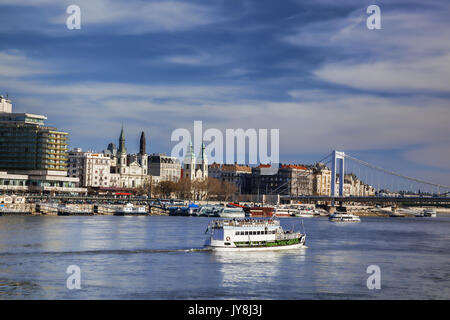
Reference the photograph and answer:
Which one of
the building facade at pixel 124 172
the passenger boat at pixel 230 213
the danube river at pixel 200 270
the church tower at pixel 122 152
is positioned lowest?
the danube river at pixel 200 270

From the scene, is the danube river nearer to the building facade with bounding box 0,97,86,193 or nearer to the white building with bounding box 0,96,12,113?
the building facade with bounding box 0,97,86,193

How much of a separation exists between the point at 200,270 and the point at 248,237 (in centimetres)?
1147

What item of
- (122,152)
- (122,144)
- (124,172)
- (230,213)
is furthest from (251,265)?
(122,144)

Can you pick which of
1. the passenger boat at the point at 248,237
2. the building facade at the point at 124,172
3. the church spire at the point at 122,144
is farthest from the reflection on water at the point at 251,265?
the church spire at the point at 122,144

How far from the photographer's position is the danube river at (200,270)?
100 ft

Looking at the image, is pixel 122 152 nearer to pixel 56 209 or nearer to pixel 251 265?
pixel 56 209

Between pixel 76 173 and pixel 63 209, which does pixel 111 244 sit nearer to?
pixel 63 209

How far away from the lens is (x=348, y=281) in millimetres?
34562

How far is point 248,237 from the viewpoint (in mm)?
47969

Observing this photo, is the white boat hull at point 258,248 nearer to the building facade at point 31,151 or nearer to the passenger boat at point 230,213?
the passenger boat at point 230,213

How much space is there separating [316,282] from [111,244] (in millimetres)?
20147

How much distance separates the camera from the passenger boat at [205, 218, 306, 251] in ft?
154

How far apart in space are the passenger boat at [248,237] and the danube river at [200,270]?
1134 millimetres
